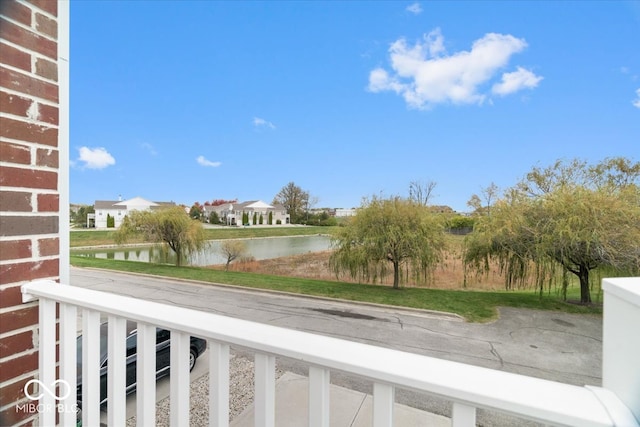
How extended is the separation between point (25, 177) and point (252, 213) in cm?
3284

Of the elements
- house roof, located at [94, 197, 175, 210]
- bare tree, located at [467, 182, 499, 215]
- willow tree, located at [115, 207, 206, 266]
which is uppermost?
house roof, located at [94, 197, 175, 210]

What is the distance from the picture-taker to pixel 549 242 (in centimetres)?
630

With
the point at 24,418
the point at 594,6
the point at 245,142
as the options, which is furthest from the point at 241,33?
the point at 245,142

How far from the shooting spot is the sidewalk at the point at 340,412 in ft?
7.65

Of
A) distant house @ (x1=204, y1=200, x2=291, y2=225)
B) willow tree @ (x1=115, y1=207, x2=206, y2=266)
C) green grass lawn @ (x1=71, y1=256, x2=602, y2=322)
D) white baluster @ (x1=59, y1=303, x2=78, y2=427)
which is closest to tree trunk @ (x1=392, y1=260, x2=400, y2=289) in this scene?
green grass lawn @ (x1=71, y1=256, x2=602, y2=322)

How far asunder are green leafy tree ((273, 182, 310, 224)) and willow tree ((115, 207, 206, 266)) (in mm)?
13860

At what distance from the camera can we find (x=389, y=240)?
7855 millimetres

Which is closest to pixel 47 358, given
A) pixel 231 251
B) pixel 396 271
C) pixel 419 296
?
pixel 419 296

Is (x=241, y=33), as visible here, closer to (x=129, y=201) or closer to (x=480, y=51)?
(x=480, y=51)

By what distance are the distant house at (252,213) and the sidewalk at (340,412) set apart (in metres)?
25.6

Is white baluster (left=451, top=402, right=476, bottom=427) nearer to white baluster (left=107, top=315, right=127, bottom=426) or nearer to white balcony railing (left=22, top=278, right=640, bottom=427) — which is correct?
white balcony railing (left=22, top=278, right=640, bottom=427)

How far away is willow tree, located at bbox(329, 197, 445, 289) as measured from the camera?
7.87m

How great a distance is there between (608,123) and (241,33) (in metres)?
12.1

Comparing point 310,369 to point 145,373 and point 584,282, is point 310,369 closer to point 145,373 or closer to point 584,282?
point 145,373
